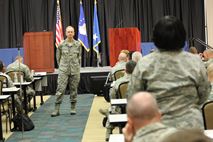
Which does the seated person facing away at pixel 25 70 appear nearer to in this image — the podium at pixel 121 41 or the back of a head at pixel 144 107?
the podium at pixel 121 41

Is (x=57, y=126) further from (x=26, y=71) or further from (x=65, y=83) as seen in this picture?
(x=26, y=71)

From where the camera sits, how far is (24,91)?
9.05 m

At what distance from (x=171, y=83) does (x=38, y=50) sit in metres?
10.1

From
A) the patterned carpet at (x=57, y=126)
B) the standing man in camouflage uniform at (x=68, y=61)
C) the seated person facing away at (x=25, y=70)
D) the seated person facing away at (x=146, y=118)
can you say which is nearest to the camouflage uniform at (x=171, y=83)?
the seated person facing away at (x=146, y=118)

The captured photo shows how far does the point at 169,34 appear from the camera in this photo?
9.01 feet

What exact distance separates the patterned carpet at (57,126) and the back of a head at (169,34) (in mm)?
4392

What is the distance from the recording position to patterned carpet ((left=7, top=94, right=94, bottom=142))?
7.21 metres

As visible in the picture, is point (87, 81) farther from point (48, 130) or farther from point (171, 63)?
point (171, 63)

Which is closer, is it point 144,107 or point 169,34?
point 144,107

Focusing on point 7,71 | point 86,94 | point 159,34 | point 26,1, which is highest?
Result: point 26,1

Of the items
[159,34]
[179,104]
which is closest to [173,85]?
[179,104]

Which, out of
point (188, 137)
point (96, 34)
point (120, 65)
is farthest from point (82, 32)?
point (188, 137)

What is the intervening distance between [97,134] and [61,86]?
2010 mm

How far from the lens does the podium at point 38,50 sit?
12570 millimetres
